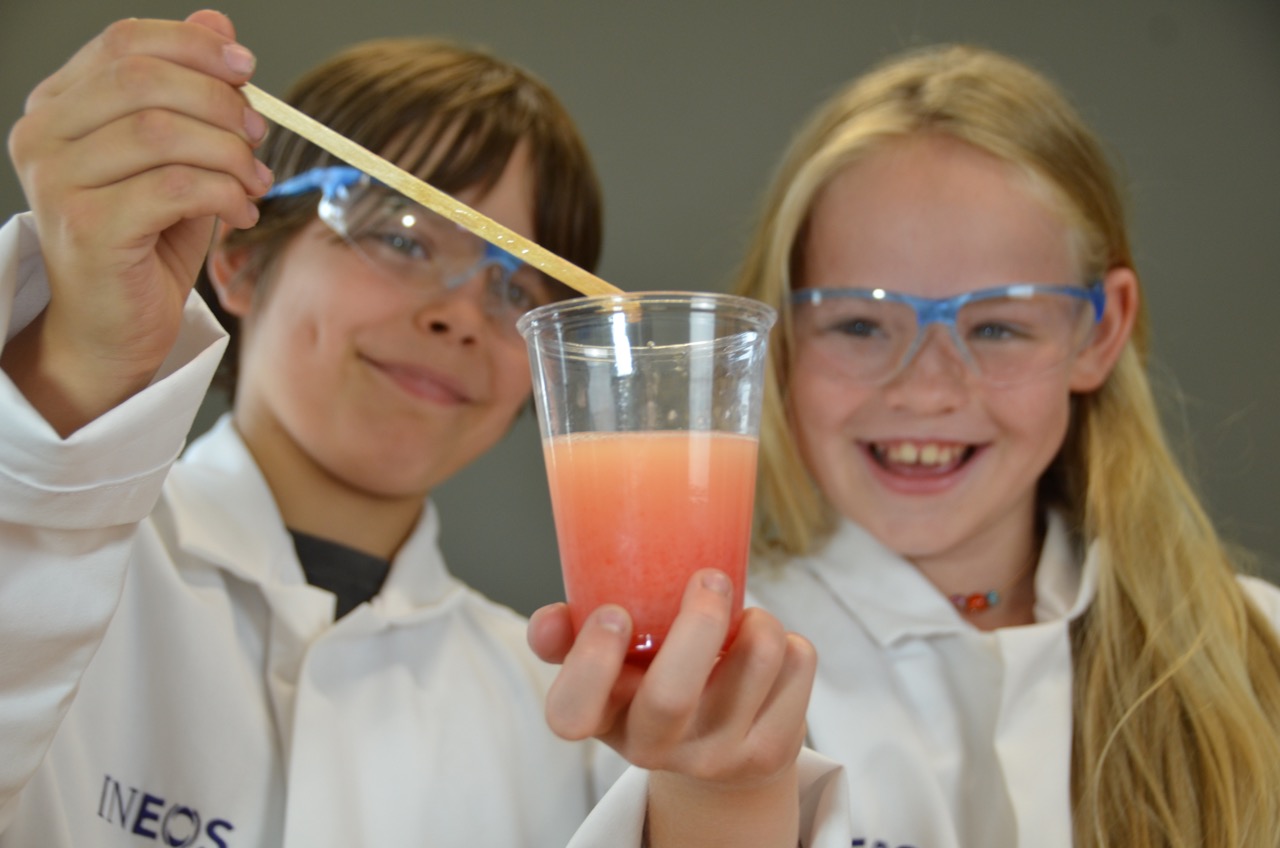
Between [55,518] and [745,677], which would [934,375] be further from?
[55,518]

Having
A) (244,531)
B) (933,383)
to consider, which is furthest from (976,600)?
(244,531)

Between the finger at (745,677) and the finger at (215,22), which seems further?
the finger at (215,22)

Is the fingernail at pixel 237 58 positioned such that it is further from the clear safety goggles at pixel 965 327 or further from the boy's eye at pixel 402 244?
the clear safety goggles at pixel 965 327

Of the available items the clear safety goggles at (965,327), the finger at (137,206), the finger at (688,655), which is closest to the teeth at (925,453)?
the clear safety goggles at (965,327)

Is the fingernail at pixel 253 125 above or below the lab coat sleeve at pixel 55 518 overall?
above

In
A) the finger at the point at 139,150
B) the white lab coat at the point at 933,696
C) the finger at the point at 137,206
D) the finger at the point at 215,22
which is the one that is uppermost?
the finger at the point at 215,22

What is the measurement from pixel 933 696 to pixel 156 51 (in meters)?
1.50

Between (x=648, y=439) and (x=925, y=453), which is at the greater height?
(x=648, y=439)

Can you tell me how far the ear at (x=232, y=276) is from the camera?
1988 millimetres

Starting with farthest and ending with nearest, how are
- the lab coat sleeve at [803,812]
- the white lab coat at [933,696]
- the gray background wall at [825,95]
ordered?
Result: the gray background wall at [825,95] → the white lab coat at [933,696] → the lab coat sleeve at [803,812]

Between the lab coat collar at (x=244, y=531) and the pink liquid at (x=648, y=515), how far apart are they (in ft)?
2.75

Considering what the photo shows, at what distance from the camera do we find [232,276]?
200cm

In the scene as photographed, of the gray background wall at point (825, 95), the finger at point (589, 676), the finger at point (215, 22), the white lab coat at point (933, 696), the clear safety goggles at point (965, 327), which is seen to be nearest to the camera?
the finger at point (589, 676)

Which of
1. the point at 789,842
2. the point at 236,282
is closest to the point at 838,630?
the point at 789,842
